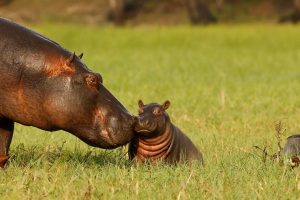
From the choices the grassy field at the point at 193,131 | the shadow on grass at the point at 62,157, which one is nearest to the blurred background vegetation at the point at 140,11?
the grassy field at the point at 193,131

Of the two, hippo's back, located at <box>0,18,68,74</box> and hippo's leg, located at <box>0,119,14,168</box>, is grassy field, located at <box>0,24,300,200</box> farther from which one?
hippo's back, located at <box>0,18,68,74</box>

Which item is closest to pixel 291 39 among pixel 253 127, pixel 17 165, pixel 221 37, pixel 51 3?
pixel 221 37

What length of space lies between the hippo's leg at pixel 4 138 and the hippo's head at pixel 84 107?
0.59 meters

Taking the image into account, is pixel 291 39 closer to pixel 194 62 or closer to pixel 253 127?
pixel 194 62

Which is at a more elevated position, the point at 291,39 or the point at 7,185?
the point at 291,39

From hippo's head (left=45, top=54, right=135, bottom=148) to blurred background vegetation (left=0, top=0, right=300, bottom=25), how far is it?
4606cm

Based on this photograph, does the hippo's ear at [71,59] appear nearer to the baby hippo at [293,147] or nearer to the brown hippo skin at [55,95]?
the brown hippo skin at [55,95]

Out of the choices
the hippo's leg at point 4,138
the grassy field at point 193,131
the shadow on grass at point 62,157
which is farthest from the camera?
the shadow on grass at point 62,157

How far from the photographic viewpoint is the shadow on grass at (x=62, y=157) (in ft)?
21.3

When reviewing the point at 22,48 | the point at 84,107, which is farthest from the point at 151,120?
the point at 22,48

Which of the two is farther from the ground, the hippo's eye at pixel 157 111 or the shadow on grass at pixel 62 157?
the hippo's eye at pixel 157 111

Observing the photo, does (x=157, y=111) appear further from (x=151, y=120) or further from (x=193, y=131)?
(x=193, y=131)

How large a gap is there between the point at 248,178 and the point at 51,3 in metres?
56.0

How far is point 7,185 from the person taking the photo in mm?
5586
